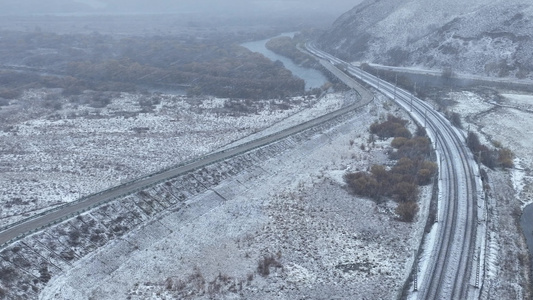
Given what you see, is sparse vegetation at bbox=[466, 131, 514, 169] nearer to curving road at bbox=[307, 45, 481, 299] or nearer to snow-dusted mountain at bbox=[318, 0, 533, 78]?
curving road at bbox=[307, 45, 481, 299]

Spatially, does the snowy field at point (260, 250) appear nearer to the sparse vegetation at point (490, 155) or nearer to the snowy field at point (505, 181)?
the snowy field at point (505, 181)

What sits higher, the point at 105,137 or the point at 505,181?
the point at 105,137

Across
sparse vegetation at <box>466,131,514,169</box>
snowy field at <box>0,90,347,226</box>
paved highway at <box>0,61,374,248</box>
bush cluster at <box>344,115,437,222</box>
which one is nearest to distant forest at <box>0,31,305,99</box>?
snowy field at <box>0,90,347,226</box>

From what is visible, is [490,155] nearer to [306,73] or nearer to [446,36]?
[306,73]

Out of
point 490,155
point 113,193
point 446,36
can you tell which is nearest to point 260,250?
point 113,193

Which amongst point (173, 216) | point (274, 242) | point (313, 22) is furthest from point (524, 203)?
point (313, 22)

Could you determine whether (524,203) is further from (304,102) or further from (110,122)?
(110,122)
